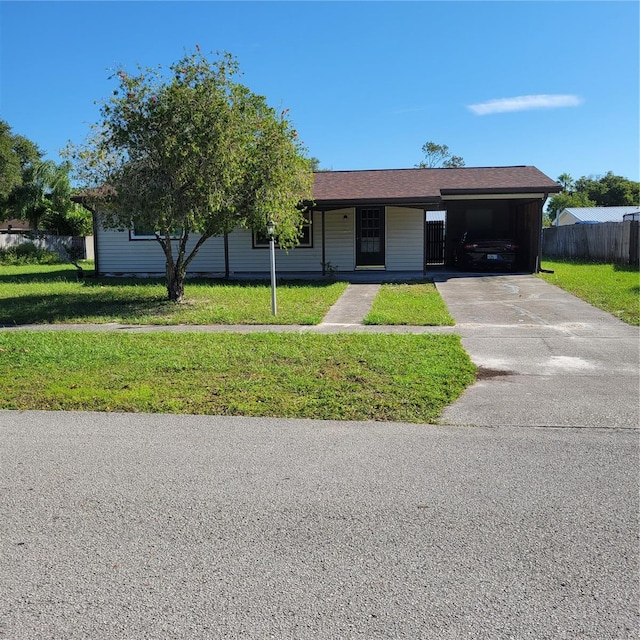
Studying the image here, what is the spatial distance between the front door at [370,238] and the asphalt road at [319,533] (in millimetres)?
15693

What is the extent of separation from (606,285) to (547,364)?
948 cm

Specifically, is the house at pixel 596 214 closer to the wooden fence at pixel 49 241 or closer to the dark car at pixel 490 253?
the dark car at pixel 490 253

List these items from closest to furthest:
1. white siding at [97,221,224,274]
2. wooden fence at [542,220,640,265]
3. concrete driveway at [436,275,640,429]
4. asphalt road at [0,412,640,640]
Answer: asphalt road at [0,412,640,640] → concrete driveway at [436,275,640,429] → white siding at [97,221,224,274] → wooden fence at [542,220,640,265]

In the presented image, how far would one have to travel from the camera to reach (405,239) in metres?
20.4

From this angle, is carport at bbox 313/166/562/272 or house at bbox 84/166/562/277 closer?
carport at bbox 313/166/562/272

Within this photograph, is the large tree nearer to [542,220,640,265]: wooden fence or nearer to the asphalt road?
the asphalt road

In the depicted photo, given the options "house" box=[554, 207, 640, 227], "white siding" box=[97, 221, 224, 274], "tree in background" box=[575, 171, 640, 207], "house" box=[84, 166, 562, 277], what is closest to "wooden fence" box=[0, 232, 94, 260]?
"white siding" box=[97, 221, 224, 274]

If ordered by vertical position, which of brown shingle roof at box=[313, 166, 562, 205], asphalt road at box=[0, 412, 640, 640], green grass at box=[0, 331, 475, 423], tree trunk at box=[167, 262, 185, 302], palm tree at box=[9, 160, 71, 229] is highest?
palm tree at box=[9, 160, 71, 229]

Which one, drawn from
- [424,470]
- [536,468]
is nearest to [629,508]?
[536,468]

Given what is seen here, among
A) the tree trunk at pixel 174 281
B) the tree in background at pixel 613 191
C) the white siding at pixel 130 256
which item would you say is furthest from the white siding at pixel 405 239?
the tree in background at pixel 613 191

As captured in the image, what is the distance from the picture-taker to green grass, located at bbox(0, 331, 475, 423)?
605cm

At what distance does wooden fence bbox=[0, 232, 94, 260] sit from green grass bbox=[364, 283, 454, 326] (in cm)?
2351

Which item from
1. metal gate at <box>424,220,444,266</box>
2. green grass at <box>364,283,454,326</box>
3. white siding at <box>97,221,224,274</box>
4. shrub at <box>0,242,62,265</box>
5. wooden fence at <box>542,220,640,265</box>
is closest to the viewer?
green grass at <box>364,283,454,326</box>

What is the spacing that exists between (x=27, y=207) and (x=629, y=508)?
42615 mm
